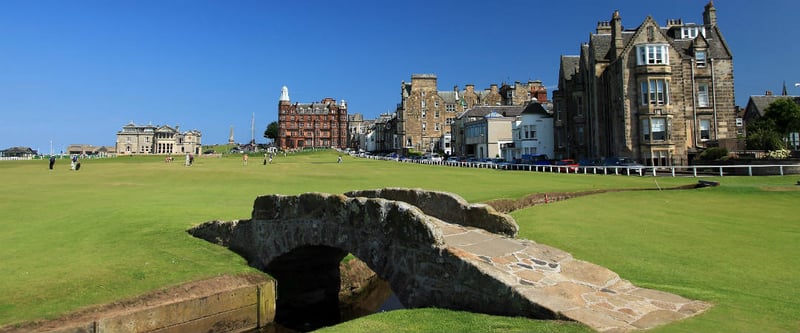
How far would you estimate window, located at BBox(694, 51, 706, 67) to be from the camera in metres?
50.6

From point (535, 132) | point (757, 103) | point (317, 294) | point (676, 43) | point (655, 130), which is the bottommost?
point (317, 294)

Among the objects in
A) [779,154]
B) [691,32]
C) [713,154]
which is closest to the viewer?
[779,154]

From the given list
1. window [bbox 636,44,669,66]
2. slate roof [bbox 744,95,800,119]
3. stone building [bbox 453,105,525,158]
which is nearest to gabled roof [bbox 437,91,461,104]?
stone building [bbox 453,105,525,158]

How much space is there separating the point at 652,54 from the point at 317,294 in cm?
4613

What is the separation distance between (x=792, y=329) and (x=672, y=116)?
48.9 metres

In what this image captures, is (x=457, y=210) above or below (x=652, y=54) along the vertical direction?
below

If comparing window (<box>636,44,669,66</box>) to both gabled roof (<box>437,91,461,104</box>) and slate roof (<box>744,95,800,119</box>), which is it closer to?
slate roof (<box>744,95,800,119</box>)

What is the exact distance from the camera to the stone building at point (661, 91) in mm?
48938

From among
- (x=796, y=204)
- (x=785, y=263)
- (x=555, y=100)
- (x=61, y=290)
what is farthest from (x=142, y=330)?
(x=555, y=100)

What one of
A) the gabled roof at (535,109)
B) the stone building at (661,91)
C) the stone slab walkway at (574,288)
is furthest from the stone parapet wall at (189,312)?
the gabled roof at (535,109)

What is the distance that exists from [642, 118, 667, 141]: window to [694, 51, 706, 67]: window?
7632 millimetres

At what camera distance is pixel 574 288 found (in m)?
7.64

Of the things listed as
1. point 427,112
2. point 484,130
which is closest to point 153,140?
point 427,112

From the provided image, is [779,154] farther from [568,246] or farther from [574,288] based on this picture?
[574,288]
